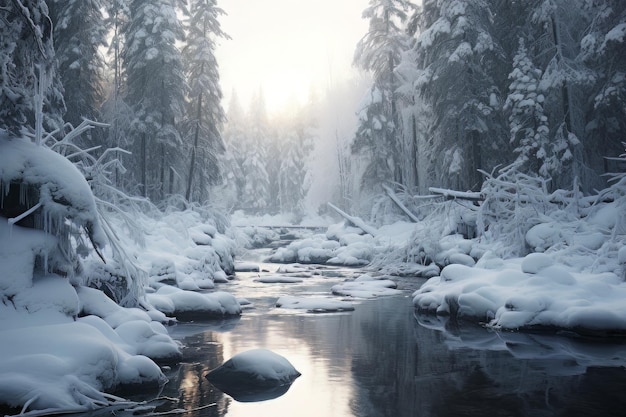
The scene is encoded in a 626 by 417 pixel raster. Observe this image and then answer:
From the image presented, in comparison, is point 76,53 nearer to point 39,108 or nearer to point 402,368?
Answer: point 39,108

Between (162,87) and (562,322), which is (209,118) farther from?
(562,322)

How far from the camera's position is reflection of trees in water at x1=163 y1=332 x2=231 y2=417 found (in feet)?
21.4

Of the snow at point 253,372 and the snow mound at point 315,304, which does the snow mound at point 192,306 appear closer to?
the snow mound at point 315,304

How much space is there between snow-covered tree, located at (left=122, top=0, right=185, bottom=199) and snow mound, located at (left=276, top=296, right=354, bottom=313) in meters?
16.0

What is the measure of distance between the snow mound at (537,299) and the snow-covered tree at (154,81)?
64.3 feet

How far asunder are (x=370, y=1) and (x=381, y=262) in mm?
19215

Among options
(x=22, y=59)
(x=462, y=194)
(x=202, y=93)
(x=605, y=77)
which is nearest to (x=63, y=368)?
(x=22, y=59)

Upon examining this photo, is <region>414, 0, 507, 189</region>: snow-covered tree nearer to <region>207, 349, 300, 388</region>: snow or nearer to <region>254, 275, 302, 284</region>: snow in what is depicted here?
<region>254, 275, 302, 284</region>: snow

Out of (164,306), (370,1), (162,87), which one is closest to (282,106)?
(370,1)

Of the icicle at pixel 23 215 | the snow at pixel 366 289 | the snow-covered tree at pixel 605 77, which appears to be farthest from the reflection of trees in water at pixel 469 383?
the snow-covered tree at pixel 605 77

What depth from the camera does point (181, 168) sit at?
105 feet

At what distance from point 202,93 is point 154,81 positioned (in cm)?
391

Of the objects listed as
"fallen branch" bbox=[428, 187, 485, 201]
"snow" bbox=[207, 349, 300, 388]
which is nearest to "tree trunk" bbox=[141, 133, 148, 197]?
"fallen branch" bbox=[428, 187, 485, 201]

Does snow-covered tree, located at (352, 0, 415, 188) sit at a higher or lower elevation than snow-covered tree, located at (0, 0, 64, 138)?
higher
